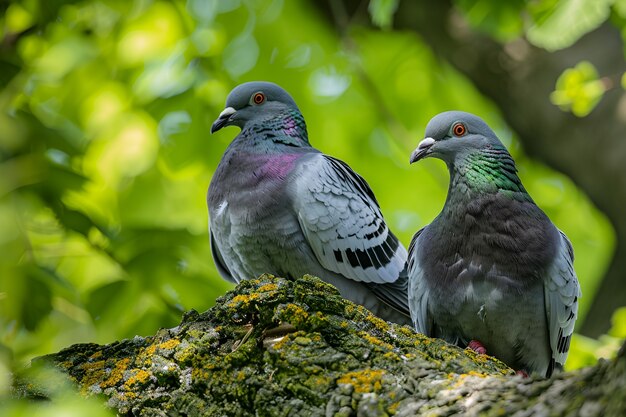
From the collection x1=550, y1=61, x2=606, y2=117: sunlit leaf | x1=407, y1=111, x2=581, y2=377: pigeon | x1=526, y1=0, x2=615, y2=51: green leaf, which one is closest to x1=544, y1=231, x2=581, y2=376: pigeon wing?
x1=407, y1=111, x2=581, y2=377: pigeon

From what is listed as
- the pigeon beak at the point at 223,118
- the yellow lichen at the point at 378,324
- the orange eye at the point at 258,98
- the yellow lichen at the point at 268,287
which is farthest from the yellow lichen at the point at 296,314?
the orange eye at the point at 258,98

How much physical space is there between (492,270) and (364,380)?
184 cm

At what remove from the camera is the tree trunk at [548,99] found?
7.92 m

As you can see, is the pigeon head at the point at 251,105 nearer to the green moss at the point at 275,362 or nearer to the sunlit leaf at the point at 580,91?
the sunlit leaf at the point at 580,91

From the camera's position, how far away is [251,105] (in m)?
6.40

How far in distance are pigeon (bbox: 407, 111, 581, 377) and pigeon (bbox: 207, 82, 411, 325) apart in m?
0.80

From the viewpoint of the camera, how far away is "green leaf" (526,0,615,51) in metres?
4.59

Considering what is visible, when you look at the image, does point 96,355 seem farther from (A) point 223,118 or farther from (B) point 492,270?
(A) point 223,118

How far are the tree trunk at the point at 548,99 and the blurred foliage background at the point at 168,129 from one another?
0.76 ft

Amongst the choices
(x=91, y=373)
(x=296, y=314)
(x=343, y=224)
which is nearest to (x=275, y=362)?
(x=296, y=314)

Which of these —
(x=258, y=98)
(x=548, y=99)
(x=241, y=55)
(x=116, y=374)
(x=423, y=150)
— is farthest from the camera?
(x=241, y=55)

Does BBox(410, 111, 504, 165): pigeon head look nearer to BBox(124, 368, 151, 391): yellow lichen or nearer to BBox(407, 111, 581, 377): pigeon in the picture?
BBox(407, 111, 581, 377): pigeon

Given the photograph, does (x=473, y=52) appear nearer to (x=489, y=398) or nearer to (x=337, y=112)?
(x=337, y=112)

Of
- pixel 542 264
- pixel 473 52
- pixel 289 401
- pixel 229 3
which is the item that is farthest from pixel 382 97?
pixel 289 401
